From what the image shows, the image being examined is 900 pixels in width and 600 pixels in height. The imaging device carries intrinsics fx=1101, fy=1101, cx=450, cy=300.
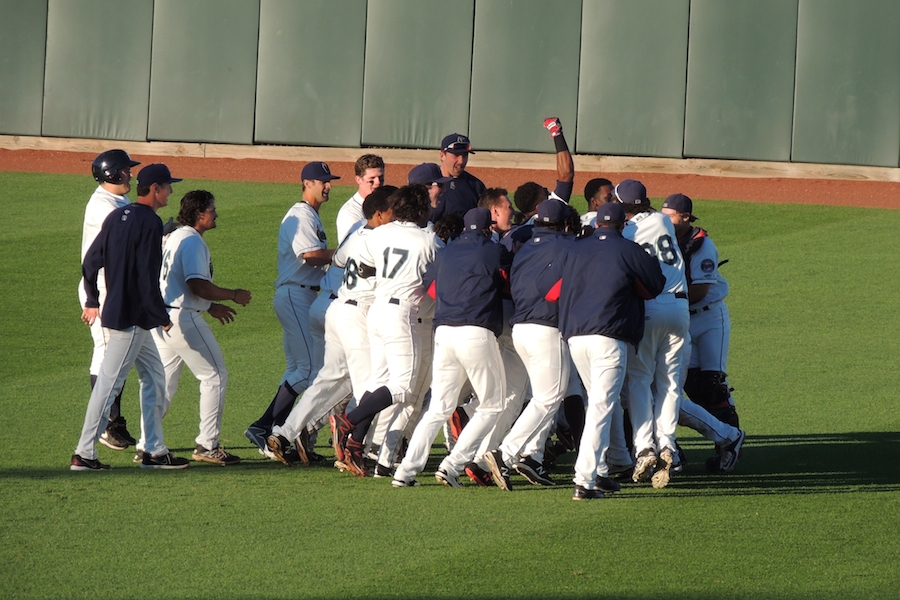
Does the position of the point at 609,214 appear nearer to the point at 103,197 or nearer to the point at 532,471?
the point at 532,471

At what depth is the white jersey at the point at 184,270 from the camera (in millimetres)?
7250

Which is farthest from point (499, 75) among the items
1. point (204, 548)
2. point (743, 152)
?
point (204, 548)

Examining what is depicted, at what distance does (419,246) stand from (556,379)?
3.88ft

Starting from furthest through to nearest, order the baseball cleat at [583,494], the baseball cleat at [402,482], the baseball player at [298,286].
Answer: the baseball player at [298,286], the baseball cleat at [402,482], the baseball cleat at [583,494]

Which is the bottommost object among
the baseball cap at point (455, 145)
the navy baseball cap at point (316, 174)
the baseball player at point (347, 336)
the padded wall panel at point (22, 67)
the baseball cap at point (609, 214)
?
the baseball player at point (347, 336)

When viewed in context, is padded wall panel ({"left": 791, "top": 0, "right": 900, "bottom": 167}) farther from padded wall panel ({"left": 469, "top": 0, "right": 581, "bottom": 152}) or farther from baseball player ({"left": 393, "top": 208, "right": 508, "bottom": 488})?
baseball player ({"left": 393, "top": 208, "right": 508, "bottom": 488})

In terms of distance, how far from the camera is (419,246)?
6.86 meters

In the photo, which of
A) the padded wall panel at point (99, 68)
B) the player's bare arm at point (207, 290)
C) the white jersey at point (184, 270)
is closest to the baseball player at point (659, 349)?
the player's bare arm at point (207, 290)

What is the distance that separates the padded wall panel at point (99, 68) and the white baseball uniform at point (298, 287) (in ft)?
42.2

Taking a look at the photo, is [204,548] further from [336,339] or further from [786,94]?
[786,94]

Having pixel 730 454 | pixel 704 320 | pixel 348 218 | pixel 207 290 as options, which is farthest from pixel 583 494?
pixel 207 290

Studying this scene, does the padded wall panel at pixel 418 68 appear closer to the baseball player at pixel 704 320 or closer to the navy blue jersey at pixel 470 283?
the baseball player at pixel 704 320

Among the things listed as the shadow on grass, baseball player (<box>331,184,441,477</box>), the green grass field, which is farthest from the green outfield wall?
baseball player (<box>331,184,441,477</box>)

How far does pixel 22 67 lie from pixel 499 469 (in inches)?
640
